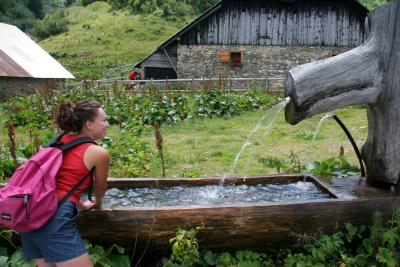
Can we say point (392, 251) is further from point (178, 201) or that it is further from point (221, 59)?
point (221, 59)

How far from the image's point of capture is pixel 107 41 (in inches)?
1597

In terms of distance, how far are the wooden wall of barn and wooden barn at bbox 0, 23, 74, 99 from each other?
6.83 metres

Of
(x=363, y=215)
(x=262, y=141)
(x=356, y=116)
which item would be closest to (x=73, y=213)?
(x=363, y=215)

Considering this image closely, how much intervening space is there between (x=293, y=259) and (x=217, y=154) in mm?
4560

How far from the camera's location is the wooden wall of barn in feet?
68.0

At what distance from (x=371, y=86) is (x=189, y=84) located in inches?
600

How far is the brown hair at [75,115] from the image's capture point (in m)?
2.71

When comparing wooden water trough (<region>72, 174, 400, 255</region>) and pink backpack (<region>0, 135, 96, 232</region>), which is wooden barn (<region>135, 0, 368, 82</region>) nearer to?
wooden water trough (<region>72, 174, 400, 255</region>)

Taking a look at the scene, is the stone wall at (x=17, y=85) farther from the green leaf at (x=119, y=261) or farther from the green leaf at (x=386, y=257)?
the green leaf at (x=386, y=257)

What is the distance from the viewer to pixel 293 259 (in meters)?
3.21

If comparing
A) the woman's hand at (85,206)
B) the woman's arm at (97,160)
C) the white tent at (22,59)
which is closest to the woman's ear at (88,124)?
the woman's arm at (97,160)

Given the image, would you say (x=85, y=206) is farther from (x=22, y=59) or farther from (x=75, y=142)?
(x=22, y=59)

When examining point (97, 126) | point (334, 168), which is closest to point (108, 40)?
point (334, 168)

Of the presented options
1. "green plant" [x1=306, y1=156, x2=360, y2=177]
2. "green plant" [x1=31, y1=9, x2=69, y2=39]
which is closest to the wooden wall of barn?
"green plant" [x1=306, y1=156, x2=360, y2=177]
